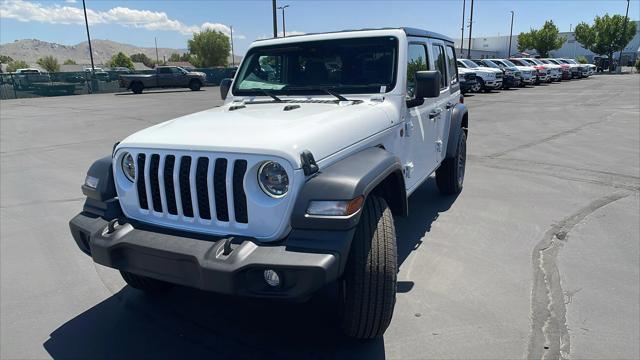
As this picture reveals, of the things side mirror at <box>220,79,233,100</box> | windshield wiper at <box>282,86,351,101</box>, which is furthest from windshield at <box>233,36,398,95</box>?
side mirror at <box>220,79,233,100</box>

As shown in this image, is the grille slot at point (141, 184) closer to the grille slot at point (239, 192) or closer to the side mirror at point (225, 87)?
the grille slot at point (239, 192)

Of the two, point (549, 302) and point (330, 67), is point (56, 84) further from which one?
point (549, 302)

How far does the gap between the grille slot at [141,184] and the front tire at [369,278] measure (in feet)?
4.28

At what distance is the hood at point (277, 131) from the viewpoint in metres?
2.43

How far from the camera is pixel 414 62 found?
411 cm

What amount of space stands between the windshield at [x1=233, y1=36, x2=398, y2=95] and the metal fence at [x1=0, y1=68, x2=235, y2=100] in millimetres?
30013

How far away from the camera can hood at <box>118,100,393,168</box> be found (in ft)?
7.98

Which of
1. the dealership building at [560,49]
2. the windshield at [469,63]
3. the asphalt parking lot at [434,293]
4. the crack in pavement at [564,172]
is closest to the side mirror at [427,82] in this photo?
the asphalt parking lot at [434,293]

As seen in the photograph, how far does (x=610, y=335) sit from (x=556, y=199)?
126 inches

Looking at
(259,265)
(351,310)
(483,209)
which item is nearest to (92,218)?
(259,265)

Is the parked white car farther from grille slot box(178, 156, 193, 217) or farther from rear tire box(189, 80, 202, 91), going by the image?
grille slot box(178, 156, 193, 217)

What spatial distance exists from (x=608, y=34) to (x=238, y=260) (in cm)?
7337

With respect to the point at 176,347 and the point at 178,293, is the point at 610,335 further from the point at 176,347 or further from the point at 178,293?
the point at 178,293

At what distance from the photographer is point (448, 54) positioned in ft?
18.3
